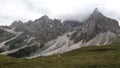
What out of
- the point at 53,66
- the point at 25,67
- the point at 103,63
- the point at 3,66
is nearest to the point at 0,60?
the point at 3,66

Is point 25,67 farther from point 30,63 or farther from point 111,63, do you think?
point 111,63

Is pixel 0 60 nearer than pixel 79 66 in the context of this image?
No

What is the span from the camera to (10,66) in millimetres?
82188

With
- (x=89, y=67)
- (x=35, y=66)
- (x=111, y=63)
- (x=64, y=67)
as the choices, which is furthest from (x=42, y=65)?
(x=111, y=63)

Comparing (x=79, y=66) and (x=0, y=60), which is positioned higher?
(x=0, y=60)

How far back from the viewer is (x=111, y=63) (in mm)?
80625

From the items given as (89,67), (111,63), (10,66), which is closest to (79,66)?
(89,67)

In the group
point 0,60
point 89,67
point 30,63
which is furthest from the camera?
point 0,60

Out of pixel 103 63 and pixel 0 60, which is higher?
pixel 0 60

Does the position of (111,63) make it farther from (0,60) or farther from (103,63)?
(0,60)

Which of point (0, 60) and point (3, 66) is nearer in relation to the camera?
point (3, 66)

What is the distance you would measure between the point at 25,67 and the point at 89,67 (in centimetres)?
1936

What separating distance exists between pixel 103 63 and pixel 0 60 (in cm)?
3550

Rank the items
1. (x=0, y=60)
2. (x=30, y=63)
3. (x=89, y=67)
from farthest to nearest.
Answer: (x=0, y=60)
(x=30, y=63)
(x=89, y=67)
